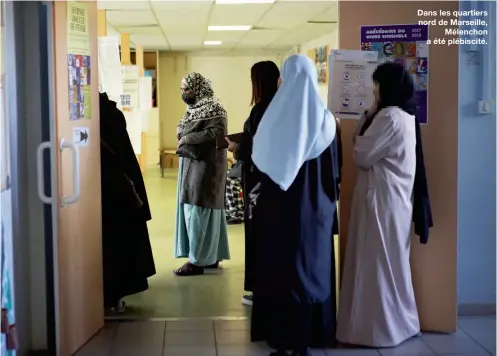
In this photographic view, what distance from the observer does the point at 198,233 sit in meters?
4.61

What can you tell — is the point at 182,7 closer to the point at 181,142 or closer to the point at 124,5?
the point at 124,5

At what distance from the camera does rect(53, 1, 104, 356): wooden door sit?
2.99 meters

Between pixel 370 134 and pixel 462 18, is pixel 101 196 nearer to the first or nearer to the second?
pixel 370 134

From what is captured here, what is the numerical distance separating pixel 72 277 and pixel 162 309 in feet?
2.98

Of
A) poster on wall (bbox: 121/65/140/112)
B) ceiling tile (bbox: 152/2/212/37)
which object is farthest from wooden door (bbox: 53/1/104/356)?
poster on wall (bbox: 121/65/140/112)

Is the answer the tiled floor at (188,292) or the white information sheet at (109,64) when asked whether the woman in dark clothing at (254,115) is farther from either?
the white information sheet at (109,64)

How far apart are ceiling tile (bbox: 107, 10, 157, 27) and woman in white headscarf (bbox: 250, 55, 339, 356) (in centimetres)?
453

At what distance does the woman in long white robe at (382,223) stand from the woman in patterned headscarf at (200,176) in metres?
1.42

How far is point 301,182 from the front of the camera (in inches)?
116

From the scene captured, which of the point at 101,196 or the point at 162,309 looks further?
the point at 162,309

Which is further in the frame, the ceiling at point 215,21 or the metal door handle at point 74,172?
the ceiling at point 215,21

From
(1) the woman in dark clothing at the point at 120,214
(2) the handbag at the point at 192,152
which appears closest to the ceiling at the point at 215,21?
(2) the handbag at the point at 192,152

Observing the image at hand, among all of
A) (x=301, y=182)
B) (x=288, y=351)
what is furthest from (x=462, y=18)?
(x=288, y=351)

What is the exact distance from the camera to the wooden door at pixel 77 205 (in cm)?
299
